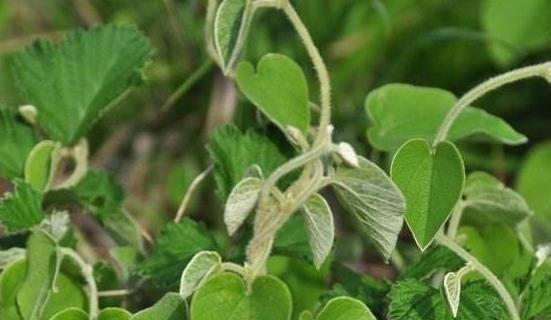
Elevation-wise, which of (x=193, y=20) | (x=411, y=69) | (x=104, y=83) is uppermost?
(x=104, y=83)

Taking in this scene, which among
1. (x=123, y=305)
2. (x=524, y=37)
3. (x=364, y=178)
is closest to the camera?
(x=364, y=178)

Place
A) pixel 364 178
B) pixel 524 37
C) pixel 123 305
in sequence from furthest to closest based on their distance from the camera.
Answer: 1. pixel 524 37
2. pixel 123 305
3. pixel 364 178

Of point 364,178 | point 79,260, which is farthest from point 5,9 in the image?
point 364,178

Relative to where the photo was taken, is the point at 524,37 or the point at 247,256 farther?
the point at 524,37

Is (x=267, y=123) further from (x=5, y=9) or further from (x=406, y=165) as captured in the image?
(x=5, y=9)

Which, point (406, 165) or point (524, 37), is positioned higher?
point (406, 165)

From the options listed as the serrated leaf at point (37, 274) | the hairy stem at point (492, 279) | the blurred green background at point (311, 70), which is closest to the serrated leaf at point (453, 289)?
the hairy stem at point (492, 279)

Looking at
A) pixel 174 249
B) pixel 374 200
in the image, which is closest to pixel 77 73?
pixel 174 249
